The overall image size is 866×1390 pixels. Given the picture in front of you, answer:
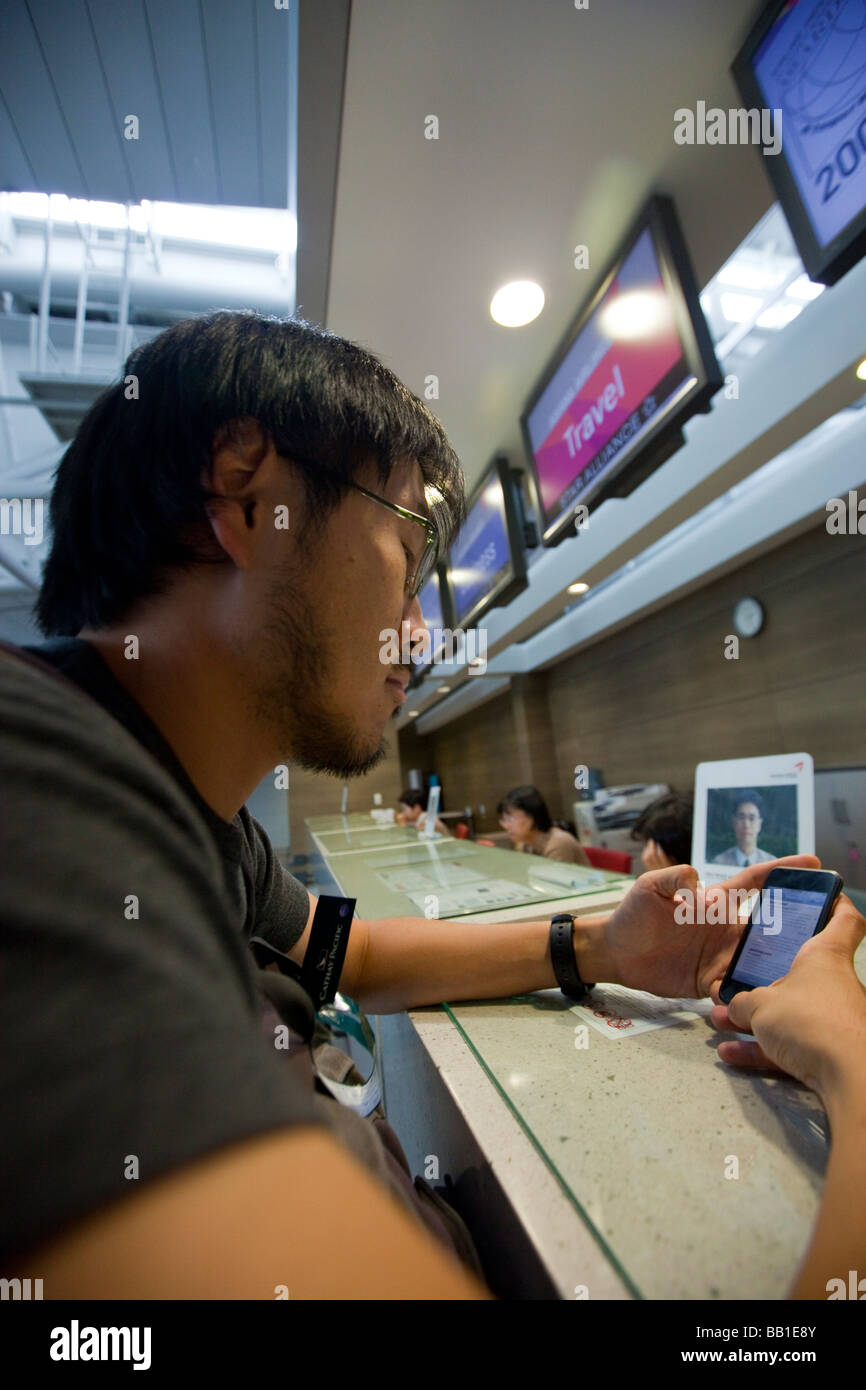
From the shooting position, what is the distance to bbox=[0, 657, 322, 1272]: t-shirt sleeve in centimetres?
27

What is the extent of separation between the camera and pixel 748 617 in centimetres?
341

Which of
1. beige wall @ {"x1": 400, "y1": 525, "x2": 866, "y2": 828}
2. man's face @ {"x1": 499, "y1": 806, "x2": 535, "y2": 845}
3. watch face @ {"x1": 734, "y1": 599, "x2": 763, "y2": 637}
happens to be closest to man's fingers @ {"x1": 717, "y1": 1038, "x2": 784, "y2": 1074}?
beige wall @ {"x1": 400, "y1": 525, "x2": 866, "y2": 828}

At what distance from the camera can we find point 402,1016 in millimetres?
909

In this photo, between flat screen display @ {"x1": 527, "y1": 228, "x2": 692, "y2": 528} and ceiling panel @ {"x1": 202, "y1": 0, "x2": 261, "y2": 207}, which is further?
flat screen display @ {"x1": 527, "y1": 228, "x2": 692, "y2": 528}

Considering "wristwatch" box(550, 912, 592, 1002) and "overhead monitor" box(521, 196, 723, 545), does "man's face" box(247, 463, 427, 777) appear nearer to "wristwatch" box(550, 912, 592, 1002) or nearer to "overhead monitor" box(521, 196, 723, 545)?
"wristwatch" box(550, 912, 592, 1002)

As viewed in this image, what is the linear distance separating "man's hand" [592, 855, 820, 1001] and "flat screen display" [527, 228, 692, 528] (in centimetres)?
138

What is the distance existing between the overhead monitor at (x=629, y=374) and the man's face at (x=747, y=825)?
1.07 metres

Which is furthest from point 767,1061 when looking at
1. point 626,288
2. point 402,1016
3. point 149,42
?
point 149,42

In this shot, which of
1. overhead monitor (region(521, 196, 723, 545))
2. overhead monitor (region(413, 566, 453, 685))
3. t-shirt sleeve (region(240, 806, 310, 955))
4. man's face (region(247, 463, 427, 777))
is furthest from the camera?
overhead monitor (region(413, 566, 453, 685))

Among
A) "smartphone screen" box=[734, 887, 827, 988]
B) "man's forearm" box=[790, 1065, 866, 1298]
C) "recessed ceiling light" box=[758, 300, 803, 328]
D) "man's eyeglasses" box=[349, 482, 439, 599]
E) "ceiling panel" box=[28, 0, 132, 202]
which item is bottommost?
"man's forearm" box=[790, 1065, 866, 1298]

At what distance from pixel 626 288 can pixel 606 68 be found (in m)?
0.50

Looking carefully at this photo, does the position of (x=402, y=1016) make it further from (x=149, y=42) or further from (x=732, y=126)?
(x=149, y=42)

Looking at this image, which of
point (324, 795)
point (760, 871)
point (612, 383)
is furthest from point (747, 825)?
point (324, 795)
